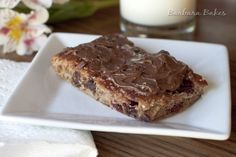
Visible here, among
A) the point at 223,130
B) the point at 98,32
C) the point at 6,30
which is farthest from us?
the point at 98,32

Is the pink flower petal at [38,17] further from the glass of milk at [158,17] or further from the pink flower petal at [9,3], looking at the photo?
the glass of milk at [158,17]

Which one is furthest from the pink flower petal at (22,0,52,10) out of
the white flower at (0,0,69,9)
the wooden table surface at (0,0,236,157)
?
the wooden table surface at (0,0,236,157)

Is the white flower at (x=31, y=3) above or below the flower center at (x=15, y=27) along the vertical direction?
above

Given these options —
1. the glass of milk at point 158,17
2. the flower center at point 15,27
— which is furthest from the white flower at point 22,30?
the glass of milk at point 158,17

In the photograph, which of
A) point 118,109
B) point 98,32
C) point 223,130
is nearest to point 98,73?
point 118,109

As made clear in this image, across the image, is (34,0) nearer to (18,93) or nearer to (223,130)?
(18,93)

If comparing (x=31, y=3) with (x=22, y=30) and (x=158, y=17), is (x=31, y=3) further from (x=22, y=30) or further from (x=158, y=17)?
(x=158, y=17)
